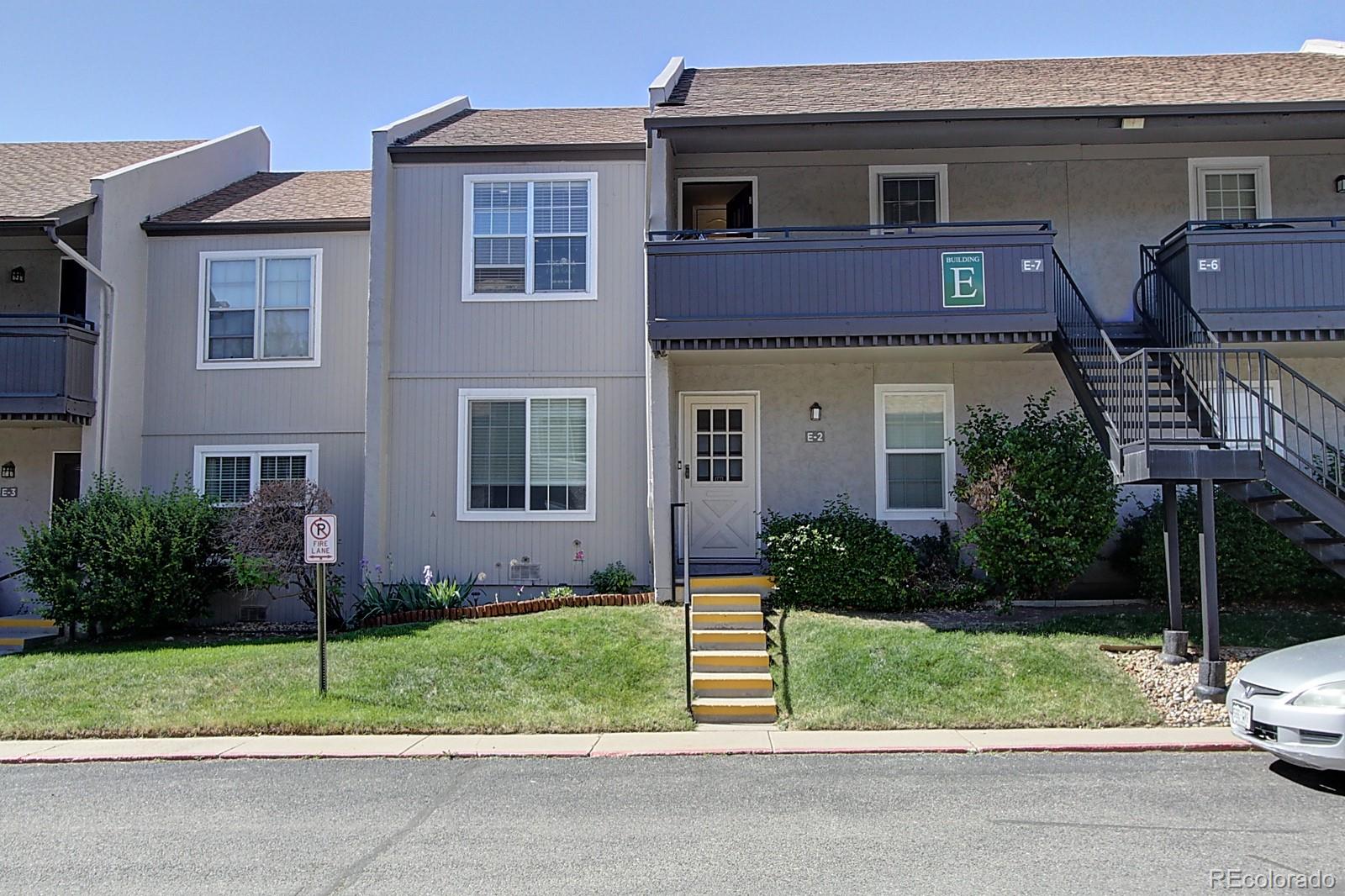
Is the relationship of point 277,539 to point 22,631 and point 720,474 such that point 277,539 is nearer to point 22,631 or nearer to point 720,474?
point 22,631

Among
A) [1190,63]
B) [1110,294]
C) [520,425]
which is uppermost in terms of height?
[1190,63]

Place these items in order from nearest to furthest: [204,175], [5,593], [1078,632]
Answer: [1078,632] → [5,593] → [204,175]

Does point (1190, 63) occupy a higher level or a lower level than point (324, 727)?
higher

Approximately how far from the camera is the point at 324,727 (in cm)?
970

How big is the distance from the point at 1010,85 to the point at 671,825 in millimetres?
12299

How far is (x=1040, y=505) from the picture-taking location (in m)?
12.4

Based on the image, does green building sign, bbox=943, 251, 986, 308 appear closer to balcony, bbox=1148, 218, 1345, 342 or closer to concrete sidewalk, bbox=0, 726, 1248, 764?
balcony, bbox=1148, 218, 1345, 342

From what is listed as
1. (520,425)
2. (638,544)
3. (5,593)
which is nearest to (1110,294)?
(638,544)

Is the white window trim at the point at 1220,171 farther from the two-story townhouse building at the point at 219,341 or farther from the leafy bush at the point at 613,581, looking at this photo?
the two-story townhouse building at the point at 219,341

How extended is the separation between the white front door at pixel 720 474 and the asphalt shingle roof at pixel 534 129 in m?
3.98

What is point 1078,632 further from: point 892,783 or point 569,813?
point 569,813

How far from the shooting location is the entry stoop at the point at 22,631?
46.4 feet

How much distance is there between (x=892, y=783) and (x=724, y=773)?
131 centimetres

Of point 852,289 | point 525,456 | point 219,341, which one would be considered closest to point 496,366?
point 525,456
